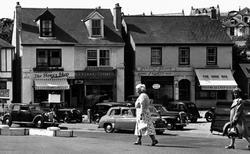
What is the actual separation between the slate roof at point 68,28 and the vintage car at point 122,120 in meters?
A: 20.8

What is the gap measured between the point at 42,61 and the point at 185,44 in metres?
12.2

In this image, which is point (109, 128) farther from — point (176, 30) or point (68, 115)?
point (176, 30)

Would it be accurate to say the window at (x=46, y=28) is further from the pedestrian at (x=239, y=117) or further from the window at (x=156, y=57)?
the pedestrian at (x=239, y=117)

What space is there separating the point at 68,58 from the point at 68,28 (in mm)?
3230

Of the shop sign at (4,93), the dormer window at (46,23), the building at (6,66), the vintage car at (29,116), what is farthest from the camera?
the dormer window at (46,23)

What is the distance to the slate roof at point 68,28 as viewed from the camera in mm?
49688

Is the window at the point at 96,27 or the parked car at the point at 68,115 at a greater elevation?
the window at the point at 96,27

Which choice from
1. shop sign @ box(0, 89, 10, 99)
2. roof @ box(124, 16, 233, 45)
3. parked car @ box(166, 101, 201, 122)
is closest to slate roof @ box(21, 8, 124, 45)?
roof @ box(124, 16, 233, 45)

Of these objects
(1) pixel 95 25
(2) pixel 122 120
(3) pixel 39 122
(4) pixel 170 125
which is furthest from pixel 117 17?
(2) pixel 122 120

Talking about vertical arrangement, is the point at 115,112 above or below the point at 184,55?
below

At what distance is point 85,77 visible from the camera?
49.7 m

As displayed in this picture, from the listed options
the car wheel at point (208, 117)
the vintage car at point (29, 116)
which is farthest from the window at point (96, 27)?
the vintage car at point (29, 116)

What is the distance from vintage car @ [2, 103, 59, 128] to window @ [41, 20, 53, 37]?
16.3 metres

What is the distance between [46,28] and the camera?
5038 cm
